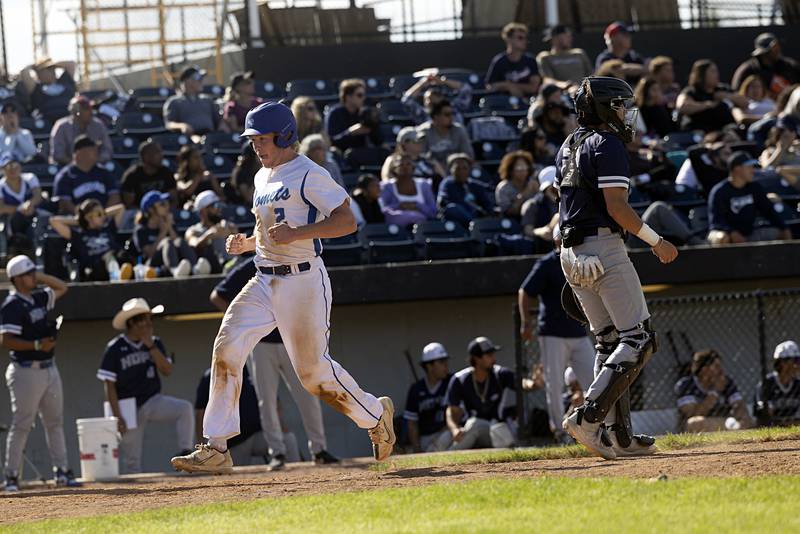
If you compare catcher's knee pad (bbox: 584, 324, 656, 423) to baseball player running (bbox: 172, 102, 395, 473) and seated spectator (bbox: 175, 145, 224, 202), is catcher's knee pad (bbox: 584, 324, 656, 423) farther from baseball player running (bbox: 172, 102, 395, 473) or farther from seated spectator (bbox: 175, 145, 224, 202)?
seated spectator (bbox: 175, 145, 224, 202)

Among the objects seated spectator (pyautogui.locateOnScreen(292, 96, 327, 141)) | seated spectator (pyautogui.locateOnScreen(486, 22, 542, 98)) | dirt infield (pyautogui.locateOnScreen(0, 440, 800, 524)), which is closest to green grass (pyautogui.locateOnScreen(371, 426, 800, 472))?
dirt infield (pyautogui.locateOnScreen(0, 440, 800, 524))

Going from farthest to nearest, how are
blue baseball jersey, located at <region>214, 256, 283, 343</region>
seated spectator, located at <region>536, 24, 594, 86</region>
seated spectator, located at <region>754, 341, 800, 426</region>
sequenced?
seated spectator, located at <region>536, 24, 594, 86</region>
seated spectator, located at <region>754, 341, 800, 426</region>
blue baseball jersey, located at <region>214, 256, 283, 343</region>

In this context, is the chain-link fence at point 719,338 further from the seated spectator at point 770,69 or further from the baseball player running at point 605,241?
the baseball player running at point 605,241

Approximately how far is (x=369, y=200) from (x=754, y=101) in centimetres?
618

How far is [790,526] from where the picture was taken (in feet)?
16.9

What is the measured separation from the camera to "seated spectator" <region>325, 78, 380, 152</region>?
1567 centimetres

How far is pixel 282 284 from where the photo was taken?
7.52m

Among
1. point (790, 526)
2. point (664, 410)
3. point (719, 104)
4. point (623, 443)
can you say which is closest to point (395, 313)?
point (664, 410)

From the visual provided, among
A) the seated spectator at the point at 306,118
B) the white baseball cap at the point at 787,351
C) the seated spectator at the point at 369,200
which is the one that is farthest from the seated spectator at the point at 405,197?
the white baseball cap at the point at 787,351

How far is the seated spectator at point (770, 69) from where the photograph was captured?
731 inches

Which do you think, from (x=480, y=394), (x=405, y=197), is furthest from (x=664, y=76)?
(x=480, y=394)

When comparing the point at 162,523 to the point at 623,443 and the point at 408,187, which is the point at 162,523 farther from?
the point at 408,187

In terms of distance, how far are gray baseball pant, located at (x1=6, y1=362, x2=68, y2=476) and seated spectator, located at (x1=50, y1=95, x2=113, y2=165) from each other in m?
4.58

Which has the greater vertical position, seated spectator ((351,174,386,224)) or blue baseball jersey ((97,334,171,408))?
seated spectator ((351,174,386,224))
